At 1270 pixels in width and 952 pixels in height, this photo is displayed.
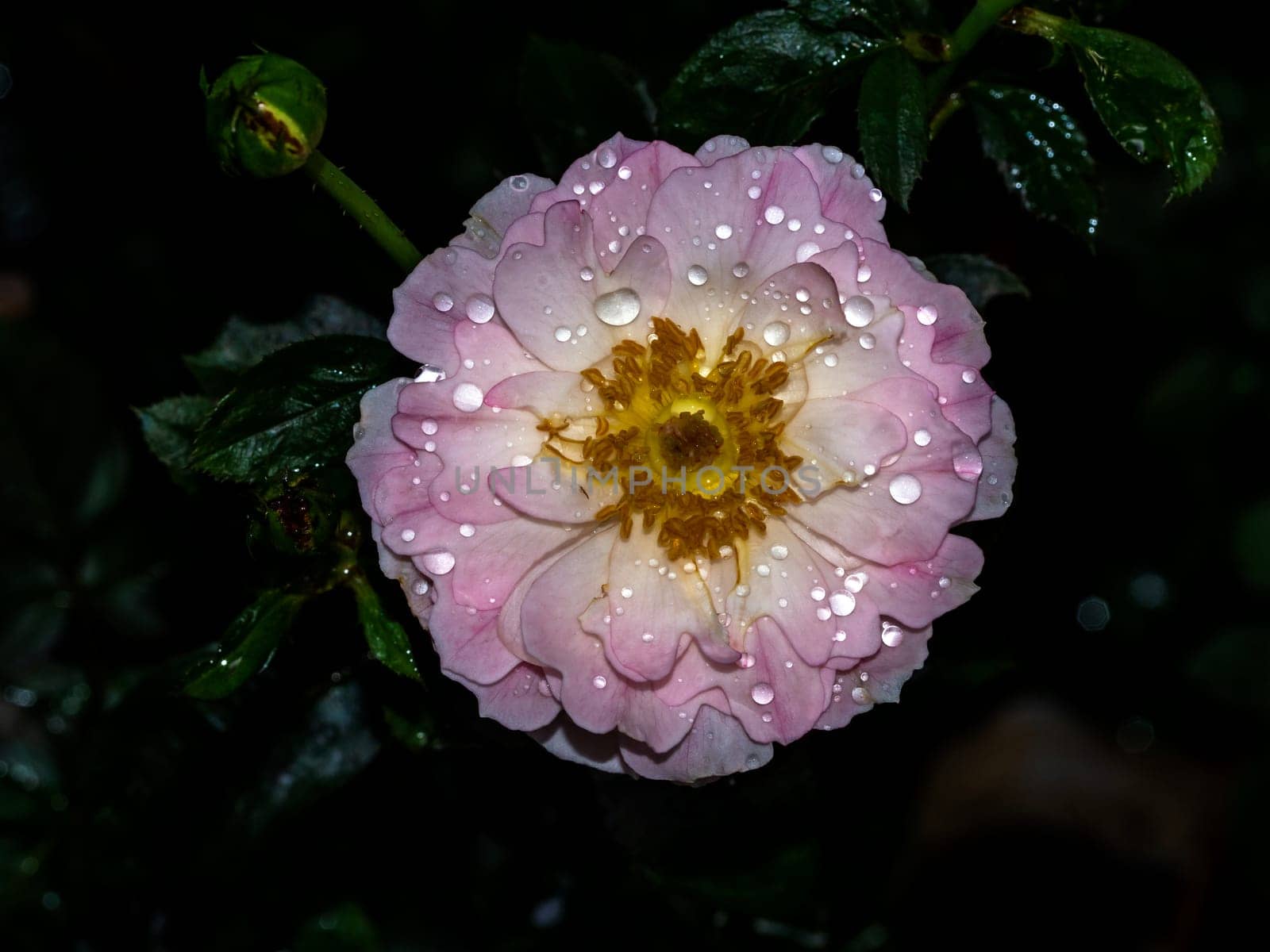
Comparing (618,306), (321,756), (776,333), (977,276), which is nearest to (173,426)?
(321,756)

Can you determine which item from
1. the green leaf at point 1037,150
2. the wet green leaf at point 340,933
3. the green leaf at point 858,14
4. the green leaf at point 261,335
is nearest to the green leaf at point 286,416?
the green leaf at point 261,335

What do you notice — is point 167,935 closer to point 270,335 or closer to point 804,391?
point 270,335

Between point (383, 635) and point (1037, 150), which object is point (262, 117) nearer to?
point (383, 635)

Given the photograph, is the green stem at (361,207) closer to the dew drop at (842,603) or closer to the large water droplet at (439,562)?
the large water droplet at (439,562)

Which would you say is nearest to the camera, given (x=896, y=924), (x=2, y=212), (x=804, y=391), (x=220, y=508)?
(x=804, y=391)

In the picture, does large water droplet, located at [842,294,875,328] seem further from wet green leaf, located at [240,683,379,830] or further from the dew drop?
wet green leaf, located at [240,683,379,830]

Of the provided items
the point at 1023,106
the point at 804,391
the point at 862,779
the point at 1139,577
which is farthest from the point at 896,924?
the point at 1023,106
